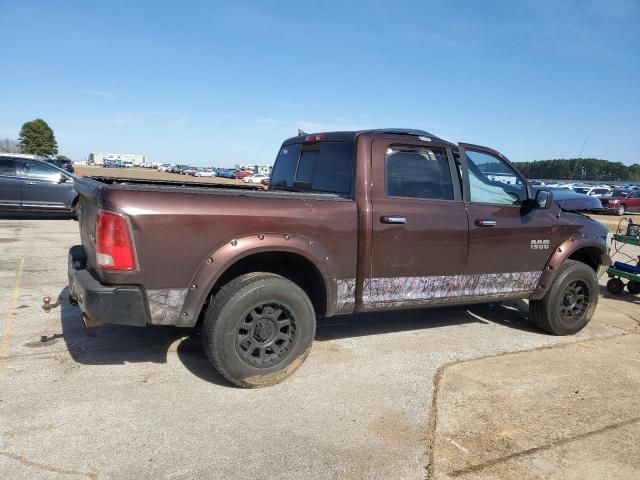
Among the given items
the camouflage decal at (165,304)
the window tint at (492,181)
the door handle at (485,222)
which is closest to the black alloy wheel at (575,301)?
the window tint at (492,181)

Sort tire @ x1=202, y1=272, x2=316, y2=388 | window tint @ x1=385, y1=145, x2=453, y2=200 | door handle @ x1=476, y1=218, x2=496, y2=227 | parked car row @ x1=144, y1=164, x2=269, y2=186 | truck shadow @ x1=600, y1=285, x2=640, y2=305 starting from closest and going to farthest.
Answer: tire @ x1=202, y1=272, x2=316, y2=388, window tint @ x1=385, y1=145, x2=453, y2=200, door handle @ x1=476, y1=218, x2=496, y2=227, truck shadow @ x1=600, y1=285, x2=640, y2=305, parked car row @ x1=144, y1=164, x2=269, y2=186

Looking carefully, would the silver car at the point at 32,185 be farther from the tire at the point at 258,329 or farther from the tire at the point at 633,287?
the tire at the point at 633,287

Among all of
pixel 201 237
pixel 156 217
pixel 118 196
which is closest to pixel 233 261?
pixel 201 237

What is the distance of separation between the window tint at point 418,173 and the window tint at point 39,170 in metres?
11.7

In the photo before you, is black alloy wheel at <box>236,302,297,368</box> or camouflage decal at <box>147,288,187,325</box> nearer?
camouflage decal at <box>147,288,187,325</box>

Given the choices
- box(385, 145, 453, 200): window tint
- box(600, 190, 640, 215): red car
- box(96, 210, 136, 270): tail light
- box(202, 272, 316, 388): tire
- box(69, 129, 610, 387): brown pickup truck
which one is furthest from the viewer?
box(600, 190, 640, 215): red car

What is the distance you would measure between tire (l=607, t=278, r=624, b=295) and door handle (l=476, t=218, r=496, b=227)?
14.1ft

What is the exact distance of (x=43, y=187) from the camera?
13102 millimetres

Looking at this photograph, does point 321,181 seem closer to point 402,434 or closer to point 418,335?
point 418,335

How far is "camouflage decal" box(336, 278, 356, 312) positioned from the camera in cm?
404

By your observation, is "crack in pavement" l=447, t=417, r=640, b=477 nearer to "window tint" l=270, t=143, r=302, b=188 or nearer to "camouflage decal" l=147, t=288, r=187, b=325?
"camouflage decal" l=147, t=288, r=187, b=325

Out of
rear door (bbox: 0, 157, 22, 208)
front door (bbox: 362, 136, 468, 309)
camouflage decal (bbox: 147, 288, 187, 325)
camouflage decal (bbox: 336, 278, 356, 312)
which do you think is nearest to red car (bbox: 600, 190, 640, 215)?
front door (bbox: 362, 136, 468, 309)

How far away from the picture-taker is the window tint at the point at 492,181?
477 centimetres

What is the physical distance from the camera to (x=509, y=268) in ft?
16.2
